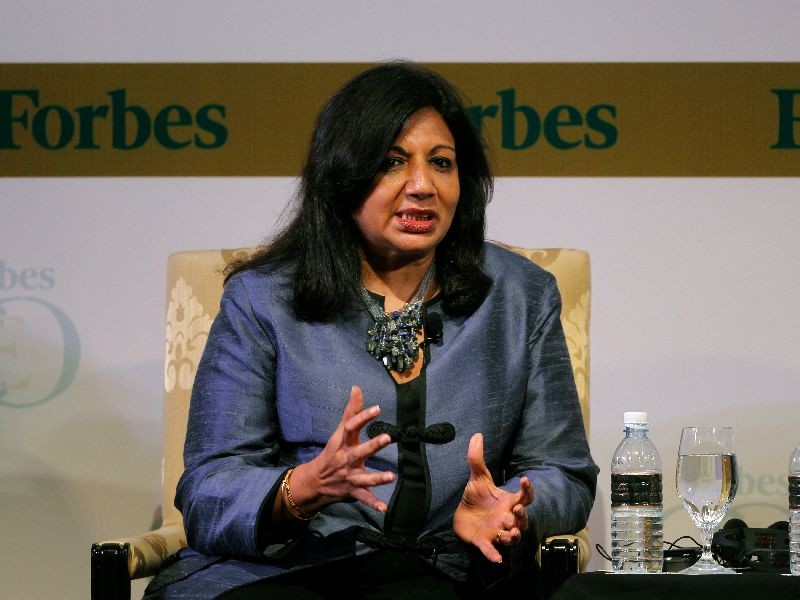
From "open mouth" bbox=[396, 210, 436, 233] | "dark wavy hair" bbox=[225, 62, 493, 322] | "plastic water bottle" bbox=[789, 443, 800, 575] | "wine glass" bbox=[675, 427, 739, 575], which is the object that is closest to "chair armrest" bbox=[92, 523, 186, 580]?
"dark wavy hair" bbox=[225, 62, 493, 322]

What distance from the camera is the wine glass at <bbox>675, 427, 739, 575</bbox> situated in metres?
1.81

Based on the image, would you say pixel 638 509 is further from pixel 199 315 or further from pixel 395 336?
pixel 199 315

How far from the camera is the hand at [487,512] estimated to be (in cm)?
188

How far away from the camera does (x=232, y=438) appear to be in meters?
2.14

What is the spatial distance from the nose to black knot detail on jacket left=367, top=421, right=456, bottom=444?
1.36 ft

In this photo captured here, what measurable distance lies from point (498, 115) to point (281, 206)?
613 millimetres

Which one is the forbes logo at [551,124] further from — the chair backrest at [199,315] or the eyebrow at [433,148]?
the eyebrow at [433,148]

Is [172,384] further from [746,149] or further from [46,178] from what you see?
[746,149]

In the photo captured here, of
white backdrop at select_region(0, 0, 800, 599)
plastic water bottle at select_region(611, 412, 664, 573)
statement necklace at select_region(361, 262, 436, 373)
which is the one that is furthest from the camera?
white backdrop at select_region(0, 0, 800, 599)

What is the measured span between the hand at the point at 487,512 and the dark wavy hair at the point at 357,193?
45 cm

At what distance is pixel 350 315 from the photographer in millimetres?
2254

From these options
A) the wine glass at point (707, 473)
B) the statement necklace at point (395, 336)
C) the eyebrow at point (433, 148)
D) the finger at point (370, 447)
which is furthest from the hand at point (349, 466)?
the eyebrow at point (433, 148)

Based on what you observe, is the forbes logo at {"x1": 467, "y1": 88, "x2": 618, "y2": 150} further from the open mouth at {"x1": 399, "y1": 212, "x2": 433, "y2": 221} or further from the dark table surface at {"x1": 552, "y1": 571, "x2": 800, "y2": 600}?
the dark table surface at {"x1": 552, "y1": 571, "x2": 800, "y2": 600}

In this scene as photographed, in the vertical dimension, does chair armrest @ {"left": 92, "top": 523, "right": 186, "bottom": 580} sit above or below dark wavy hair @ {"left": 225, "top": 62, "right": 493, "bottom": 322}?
below
